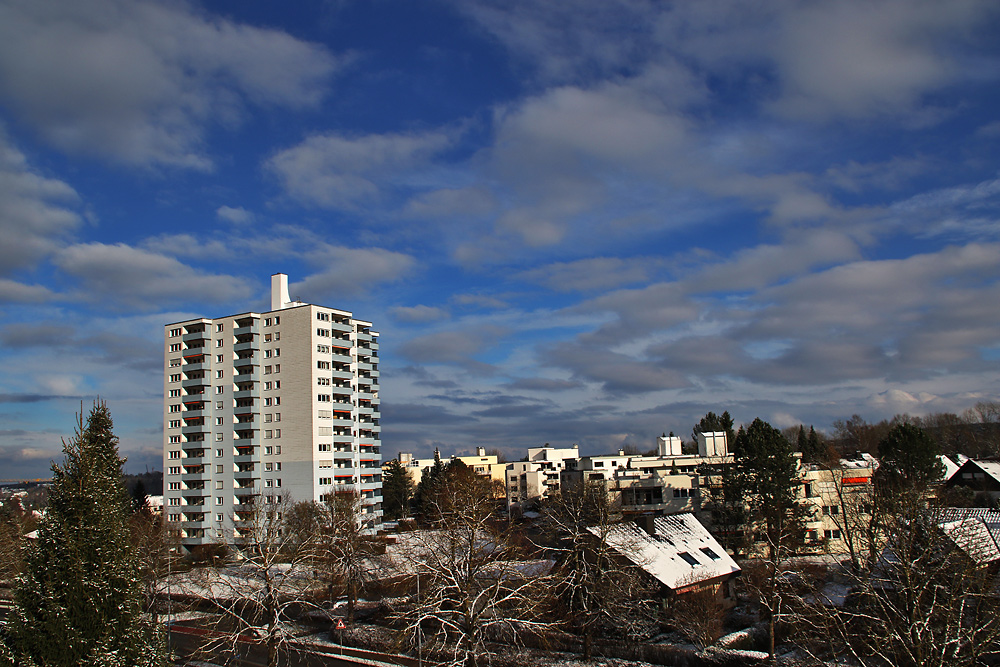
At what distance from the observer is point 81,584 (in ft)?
50.6

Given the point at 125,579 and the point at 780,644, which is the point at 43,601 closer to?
the point at 125,579

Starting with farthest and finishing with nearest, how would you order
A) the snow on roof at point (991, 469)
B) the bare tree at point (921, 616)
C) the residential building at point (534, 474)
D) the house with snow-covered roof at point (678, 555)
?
the residential building at point (534, 474)
the snow on roof at point (991, 469)
the house with snow-covered roof at point (678, 555)
the bare tree at point (921, 616)

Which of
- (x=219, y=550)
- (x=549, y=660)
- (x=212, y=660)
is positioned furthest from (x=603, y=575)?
(x=219, y=550)

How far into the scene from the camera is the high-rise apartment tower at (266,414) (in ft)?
274

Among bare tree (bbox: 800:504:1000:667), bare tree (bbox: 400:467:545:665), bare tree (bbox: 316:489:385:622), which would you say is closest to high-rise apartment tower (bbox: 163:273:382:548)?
bare tree (bbox: 316:489:385:622)

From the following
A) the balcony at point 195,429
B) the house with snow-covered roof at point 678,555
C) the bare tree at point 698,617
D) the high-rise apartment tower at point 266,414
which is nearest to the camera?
the bare tree at point 698,617

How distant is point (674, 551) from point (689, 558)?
144cm

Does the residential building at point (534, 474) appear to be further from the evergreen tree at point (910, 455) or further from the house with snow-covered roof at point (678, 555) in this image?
the house with snow-covered roof at point (678, 555)

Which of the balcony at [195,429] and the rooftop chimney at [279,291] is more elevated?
the rooftop chimney at [279,291]

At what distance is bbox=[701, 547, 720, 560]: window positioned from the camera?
4371 centimetres

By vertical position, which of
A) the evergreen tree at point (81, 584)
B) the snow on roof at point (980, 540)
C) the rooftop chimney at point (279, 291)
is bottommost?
the snow on roof at point (980, 540)

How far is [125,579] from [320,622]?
30.7 meters

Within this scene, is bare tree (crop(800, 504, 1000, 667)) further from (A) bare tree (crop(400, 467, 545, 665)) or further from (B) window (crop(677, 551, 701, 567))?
(B) window (crop(677, 551, 701, 567))

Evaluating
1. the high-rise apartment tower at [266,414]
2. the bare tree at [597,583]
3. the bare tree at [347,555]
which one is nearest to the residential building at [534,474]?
the high-rise apartment tower at [266,414]
